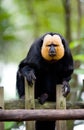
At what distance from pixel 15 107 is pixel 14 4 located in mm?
4276

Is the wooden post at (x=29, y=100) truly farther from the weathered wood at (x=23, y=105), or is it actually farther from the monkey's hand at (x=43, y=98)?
the monkey's hand at (x=43, y=98)

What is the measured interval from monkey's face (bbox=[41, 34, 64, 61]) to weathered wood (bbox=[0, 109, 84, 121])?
3.67 feet

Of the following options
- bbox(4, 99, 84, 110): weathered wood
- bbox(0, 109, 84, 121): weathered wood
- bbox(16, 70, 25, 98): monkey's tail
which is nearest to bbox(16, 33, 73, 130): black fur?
bbox(16, 70, 25, 98): monkey's tail

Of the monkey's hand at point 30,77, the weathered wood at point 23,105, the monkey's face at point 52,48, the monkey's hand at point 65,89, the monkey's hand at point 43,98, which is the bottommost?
the weathered wood at point 23,105

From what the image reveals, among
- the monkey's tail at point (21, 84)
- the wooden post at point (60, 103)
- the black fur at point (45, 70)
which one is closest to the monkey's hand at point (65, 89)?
the wooden post at point (60, 103)

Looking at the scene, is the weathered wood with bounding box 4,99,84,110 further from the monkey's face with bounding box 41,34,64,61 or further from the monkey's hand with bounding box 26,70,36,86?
the monkey's face with bounding box 41,34,64,61

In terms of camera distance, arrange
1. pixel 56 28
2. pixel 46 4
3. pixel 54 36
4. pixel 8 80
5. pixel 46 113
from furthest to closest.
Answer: pixel 56 28 → pixel 46 4 → pixel 8 80 → pixel 54 36 → pixel 46 113

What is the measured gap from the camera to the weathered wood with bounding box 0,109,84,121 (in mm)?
2799

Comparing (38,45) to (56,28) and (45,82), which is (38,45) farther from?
(56,28)

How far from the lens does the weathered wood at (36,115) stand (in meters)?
2.80

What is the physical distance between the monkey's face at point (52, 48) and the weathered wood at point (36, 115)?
1119 millimetres

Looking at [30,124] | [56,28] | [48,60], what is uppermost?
[56,28]

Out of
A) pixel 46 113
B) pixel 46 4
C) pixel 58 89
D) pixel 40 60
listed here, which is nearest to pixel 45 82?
pixel 40 60

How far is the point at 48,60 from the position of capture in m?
4.01
